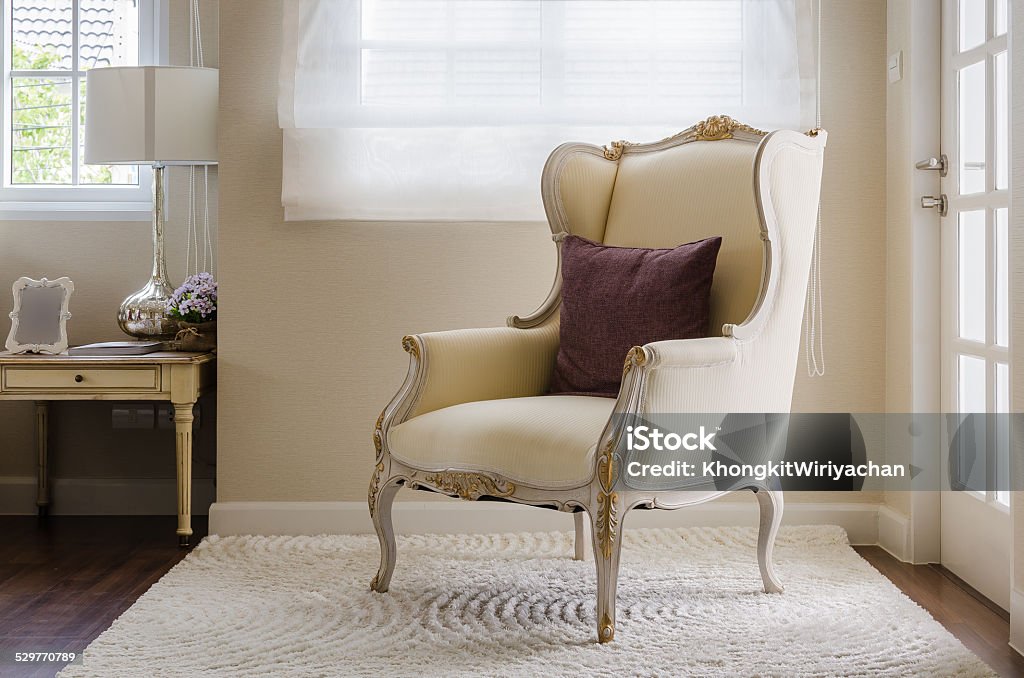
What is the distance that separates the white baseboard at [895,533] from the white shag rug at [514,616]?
14 centimetres

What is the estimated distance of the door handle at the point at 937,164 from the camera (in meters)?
2.48

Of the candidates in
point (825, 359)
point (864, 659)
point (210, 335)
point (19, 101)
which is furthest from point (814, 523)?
point (19, 101)

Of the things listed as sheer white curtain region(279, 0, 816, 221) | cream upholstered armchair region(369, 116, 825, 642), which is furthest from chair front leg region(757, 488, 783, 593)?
sheer white curtain region(279, 0, 816, 221)

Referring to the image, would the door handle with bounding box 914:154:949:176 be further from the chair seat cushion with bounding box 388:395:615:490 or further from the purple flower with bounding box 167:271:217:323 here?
the purple flower with bounding box 167:271:217:323

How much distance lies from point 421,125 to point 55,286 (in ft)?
3.97

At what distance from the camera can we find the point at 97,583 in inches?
91.0

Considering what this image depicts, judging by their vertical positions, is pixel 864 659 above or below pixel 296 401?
below

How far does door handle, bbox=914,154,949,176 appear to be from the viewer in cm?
248

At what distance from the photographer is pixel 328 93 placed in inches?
106

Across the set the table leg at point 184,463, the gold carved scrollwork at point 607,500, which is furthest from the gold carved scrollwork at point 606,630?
the table leg at point 184,463

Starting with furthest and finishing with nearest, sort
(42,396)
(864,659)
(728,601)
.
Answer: (42,396)
(728,601)
(864,659)

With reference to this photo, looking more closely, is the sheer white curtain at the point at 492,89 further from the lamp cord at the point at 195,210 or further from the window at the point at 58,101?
the window at the point at 58,101

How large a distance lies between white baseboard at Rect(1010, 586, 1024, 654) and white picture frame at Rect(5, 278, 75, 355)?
2.52 meters

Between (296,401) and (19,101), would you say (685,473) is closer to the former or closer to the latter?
(296,401)
